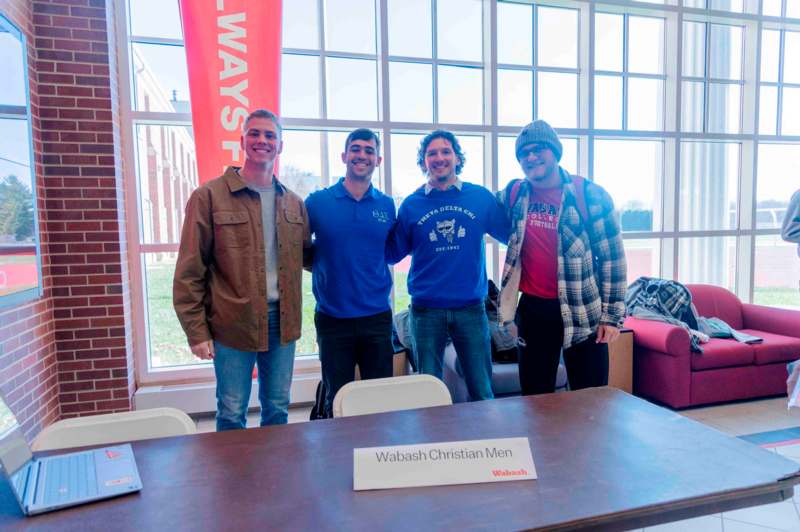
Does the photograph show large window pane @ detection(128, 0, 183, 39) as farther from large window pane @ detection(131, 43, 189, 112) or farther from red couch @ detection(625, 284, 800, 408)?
red couch @ detection(625, 284, 800, 408)

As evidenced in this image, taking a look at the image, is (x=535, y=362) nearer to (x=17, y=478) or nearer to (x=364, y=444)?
(x=364, y=444)

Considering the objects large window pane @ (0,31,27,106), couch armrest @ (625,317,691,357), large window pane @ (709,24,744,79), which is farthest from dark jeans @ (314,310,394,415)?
large window pane @ (709,24,744,79)

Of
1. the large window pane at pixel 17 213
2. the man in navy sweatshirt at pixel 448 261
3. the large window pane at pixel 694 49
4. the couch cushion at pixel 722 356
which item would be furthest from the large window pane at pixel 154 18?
the large window pane at pixel 694 49

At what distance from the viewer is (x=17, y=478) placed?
3.11ft

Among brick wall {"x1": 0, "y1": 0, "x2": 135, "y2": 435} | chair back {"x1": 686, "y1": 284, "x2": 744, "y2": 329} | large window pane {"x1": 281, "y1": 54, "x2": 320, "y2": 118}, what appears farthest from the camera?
chair back {"x1": 686, "y1": 284, "x2": 744, "y2": 329}

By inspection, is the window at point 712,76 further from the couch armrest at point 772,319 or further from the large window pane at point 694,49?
the couch armrest at point 772,319

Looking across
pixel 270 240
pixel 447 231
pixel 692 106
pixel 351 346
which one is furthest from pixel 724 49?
pixel 270 240

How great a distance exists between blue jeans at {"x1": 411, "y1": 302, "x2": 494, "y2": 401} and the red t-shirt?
290mm

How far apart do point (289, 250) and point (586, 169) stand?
11.6ft

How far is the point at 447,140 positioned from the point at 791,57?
5377 millimetres

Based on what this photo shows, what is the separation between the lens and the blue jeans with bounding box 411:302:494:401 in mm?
2229

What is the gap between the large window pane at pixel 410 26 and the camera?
3.99 m

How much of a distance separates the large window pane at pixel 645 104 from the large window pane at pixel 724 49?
628mm

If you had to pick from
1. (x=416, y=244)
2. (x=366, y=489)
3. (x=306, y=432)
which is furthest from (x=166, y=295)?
(x=366, y=489)
